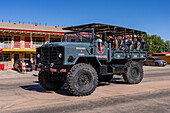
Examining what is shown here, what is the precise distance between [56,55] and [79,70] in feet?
3.78

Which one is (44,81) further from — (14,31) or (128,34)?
(14,31)

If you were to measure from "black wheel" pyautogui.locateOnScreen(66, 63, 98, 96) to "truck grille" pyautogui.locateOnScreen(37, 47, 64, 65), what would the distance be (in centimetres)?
74

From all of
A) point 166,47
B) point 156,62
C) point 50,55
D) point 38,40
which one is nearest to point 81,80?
point 50,55

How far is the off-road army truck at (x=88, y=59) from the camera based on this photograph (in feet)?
27.0

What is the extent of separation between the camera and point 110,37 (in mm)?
10953

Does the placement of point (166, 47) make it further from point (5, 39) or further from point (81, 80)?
point (81, 80)

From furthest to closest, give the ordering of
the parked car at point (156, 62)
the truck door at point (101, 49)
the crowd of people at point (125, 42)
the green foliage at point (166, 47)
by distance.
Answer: the green foliage at point (166, 47), the parked car at point (156, 62), the crowd of people at point (125, 42), the truck door at point (101, 49)

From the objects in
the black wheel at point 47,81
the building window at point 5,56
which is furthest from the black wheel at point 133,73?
the building window at point 5,56

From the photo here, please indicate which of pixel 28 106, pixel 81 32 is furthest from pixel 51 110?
pixel 81 32

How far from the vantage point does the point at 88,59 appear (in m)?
9.16

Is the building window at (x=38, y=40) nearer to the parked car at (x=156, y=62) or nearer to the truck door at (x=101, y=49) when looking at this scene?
the parked car at (x=156, y=62)

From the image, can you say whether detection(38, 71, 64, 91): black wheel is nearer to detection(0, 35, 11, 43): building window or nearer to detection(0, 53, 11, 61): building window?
detection(0, 35, 11, 43): building window

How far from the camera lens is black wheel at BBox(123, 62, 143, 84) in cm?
1136

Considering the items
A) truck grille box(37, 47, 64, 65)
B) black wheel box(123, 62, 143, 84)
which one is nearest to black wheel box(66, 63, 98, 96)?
truck grille box(37, 47, 64, 65)
